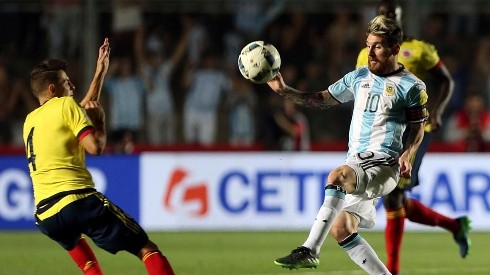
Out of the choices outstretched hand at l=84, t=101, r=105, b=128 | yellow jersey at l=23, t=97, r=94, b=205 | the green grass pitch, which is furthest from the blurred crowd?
outstretched hand at l=84, t=101, r=105, b=128

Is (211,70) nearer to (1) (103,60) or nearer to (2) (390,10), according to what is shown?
(2) (390,10)

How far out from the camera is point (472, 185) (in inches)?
590

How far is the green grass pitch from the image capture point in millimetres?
10508

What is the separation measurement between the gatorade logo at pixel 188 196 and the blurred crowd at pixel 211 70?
1.76m

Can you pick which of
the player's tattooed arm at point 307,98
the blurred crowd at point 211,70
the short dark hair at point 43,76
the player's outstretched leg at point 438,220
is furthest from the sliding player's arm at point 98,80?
the blurred crowd at point 211,70

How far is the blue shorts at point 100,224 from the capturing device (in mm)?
7301

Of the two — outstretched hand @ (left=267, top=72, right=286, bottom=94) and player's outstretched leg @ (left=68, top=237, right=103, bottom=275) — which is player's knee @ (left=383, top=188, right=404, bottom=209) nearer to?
outstretched hand @ (left=267, top=72, right=286, bottom=94)

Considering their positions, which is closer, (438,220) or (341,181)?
(341,181)

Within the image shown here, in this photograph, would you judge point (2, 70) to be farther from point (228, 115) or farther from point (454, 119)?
point (454, 119)

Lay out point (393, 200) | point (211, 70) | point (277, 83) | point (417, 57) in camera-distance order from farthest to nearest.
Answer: point (211, 70), point (417, 57), point (393, 200), point (277, 83)

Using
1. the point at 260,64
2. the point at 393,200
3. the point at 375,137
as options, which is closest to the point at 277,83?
the point at 260,64

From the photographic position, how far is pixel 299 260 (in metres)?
7.38

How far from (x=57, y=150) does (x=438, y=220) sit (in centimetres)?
437

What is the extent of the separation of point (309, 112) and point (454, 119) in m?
2.01
